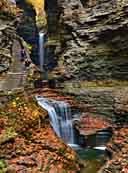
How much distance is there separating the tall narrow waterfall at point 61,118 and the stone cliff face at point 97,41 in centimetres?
509

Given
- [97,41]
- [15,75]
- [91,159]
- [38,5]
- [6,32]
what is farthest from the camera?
[38,5]

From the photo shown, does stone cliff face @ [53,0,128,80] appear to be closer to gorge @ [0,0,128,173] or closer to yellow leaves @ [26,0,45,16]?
gorge @ [0,0,128,173]

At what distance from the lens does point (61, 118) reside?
1669cm

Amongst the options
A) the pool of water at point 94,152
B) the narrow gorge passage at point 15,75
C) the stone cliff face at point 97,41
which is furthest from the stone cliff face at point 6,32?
the pool of water at point 94,152

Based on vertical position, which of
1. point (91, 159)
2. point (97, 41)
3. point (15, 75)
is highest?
point (97, 41)

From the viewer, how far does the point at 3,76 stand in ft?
61.8

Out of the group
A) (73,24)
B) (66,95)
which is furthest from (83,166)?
(73,24)

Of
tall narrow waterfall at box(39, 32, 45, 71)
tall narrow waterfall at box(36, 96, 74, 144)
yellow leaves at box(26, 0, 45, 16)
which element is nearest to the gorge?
tall narrow waterfall at box(36, 96, 74, 144)

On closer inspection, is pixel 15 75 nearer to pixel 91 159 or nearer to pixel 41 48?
pixel 91 159

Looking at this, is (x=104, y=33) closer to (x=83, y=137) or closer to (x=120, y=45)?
(x=120, y=45)

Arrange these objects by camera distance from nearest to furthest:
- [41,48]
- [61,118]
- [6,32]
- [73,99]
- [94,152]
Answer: [94,152]
[61,118]
[73,99]
[6,32]
[41,48]

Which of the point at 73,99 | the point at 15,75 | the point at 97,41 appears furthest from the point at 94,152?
the point at 97,41

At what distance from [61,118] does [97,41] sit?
7227 mm

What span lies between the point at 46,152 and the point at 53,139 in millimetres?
1170
